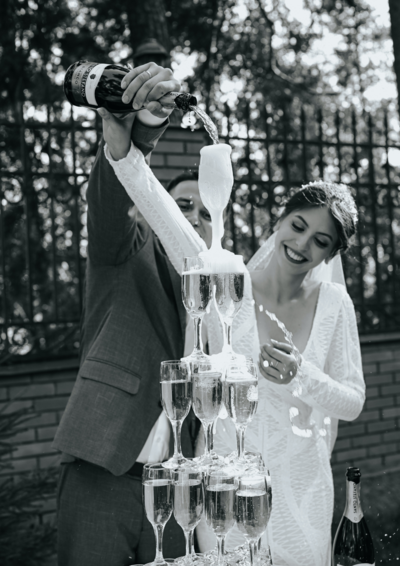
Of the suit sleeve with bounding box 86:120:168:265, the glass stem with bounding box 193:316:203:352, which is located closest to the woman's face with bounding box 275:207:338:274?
the suit sleeve with bounding box 86:120:168:265

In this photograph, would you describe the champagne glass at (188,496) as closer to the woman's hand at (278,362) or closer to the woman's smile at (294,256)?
the woman's hand at (278,362)

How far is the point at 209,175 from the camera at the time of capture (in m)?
1.25

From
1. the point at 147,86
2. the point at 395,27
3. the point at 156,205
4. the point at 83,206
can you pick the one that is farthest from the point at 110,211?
the point at 83,206

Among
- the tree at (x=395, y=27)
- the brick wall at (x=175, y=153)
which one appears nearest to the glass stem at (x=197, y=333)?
the tree at (x=395, y=27)

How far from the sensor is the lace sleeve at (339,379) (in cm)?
171

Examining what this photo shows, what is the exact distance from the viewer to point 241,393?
1.08 m

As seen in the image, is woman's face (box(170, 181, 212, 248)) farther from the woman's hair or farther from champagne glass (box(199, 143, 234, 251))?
champagne glass (box(199, 143, 234, 251))

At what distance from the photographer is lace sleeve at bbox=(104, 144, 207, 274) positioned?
1.44 m

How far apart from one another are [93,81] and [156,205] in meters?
0.32

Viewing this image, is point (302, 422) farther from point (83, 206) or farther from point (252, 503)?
point (83, 206)

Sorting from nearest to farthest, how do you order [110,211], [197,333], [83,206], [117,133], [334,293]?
[197,333] < [117,133] < [110,211] < [334,293] < [83,206]

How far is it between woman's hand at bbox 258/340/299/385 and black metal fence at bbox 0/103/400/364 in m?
1.58

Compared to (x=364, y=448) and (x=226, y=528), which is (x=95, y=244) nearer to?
(x=226, y=528)

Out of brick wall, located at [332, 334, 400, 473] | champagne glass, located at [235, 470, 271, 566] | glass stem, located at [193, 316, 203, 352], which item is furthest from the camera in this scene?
brick wall, located at [332, 334, 400, 473]
